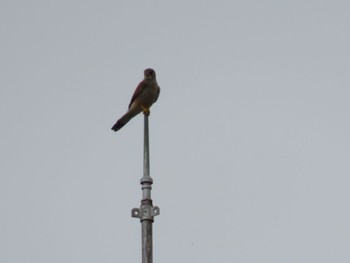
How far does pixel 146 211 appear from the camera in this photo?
17.4 ft

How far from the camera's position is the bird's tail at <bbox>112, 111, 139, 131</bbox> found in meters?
7.93

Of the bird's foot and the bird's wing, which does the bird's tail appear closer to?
the bird's wing

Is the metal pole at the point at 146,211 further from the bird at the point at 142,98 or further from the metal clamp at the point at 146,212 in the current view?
the bird at the point at 142,98

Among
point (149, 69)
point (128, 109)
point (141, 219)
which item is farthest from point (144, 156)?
point (149, 69)

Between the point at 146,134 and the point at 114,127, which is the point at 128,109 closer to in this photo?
the point at 114,127

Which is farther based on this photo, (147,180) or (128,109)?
(128,109)

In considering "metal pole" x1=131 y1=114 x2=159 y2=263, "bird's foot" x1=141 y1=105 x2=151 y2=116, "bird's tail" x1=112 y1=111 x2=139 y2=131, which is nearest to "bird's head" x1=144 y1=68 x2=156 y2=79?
"bird's tail" x1=112 y1=111 x2=139 y2=131

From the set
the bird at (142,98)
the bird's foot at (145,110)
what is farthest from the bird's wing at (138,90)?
the bird's foot at (145,110)

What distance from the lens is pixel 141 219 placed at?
5293mm

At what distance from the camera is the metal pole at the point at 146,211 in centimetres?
513

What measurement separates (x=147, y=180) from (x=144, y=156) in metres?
0.25

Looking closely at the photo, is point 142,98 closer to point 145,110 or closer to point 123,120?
point 123,120

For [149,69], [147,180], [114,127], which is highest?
[149,69]

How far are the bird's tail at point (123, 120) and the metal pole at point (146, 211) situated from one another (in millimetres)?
2169
